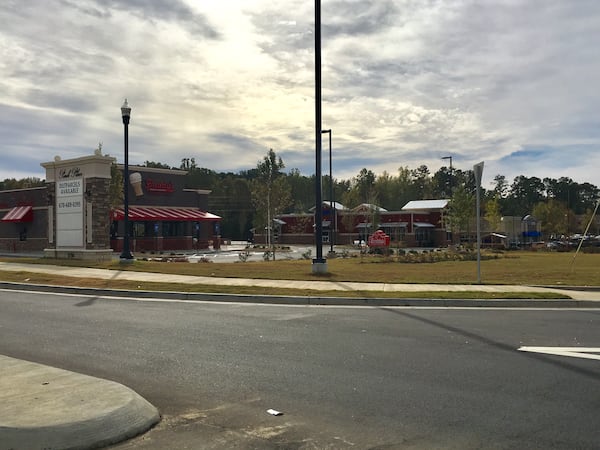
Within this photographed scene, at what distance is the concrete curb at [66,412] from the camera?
4.68 m

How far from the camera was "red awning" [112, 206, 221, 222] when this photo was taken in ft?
152

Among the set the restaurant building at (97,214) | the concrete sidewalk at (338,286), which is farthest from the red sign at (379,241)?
the restaurant building at (97,214)

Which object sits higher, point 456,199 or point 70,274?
point 456,199

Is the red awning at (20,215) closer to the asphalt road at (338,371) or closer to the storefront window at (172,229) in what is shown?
the storefront window at (172,229)

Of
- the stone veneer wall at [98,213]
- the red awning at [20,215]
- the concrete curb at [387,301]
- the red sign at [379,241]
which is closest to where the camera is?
the concrete curb at [387,301]

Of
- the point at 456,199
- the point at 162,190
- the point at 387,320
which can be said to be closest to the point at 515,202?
the point at 456,199

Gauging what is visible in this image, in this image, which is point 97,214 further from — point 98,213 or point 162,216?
point 162,216

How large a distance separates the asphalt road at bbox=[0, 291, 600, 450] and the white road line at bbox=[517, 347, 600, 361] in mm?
240

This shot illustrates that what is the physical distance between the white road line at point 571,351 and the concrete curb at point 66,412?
18.4 ft

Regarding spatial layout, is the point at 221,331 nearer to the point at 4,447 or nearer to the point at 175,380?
the point at 175,380

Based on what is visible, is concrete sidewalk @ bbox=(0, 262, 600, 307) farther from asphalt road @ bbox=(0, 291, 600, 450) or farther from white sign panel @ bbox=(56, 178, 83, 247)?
white sign panel @ bbox=(56, 178, 83, 247)

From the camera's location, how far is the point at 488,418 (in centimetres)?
554

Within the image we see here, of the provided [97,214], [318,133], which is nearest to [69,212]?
[97,214]

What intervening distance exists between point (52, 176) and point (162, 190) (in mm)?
22651
